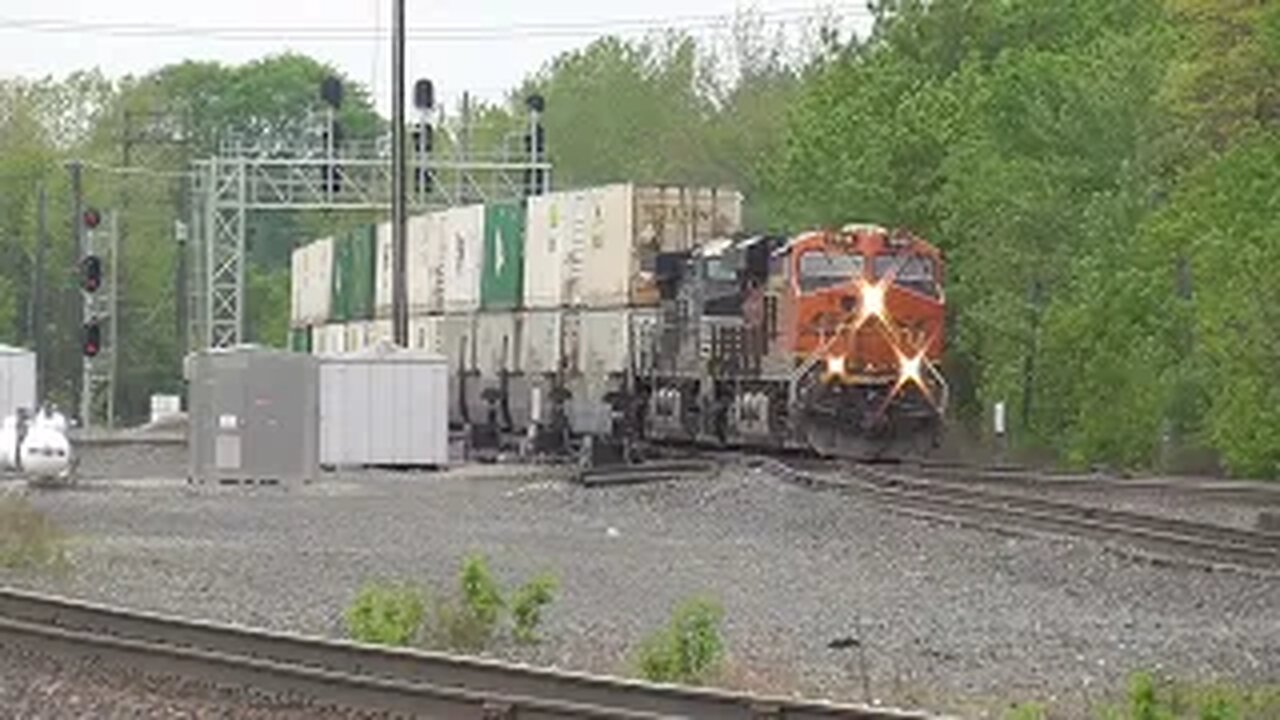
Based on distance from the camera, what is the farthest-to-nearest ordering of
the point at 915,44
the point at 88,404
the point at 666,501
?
the point at 88,404 → the point at 915,44 → the point at 666,501

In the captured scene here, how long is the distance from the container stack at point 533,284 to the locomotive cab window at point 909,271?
4854 mm

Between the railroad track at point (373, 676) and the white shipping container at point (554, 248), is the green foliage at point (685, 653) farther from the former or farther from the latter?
the white shipping container at point (554, 248)

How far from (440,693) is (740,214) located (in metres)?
30.2

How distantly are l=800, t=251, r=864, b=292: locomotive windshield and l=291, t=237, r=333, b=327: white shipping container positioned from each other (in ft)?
88.5

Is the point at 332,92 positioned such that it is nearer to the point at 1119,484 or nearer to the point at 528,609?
the point at 1119,484

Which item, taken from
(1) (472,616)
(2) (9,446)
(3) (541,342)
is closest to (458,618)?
(1) (472,616)

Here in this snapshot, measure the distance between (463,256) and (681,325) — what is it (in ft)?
41.0

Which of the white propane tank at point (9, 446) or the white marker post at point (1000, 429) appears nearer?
the white propane tank at point (9, 446)

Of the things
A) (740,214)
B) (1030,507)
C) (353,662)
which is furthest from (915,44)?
(353,662)

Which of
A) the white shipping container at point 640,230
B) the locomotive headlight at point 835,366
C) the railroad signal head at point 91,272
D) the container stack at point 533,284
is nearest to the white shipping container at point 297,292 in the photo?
the container stack at point 533,284

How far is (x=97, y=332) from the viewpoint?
5009 cm

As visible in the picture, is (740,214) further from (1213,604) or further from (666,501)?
(1213,604)

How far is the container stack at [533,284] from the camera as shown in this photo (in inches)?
1508

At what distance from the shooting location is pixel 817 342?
32500mm
